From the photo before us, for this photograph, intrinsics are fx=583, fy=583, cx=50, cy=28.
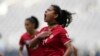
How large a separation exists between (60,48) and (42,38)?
370mm

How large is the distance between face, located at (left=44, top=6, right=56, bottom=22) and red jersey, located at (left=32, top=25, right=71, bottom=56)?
16cm

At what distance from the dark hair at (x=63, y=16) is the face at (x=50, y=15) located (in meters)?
0.09

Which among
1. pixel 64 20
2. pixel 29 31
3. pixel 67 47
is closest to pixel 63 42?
pixel 67 47

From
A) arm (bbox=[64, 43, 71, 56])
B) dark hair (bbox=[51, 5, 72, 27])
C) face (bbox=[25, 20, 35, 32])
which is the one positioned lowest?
arm (bbox=[64, 43, 71, 56])

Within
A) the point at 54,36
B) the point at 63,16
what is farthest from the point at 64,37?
the point at 63,16

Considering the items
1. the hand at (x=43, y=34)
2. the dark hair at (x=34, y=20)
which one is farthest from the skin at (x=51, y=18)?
the dark hair at (x=34, y=20)

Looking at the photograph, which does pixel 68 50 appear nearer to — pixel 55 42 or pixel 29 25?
pixel 55 42

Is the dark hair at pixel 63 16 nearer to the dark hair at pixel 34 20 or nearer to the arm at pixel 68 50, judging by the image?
the arm at pixel 68 50

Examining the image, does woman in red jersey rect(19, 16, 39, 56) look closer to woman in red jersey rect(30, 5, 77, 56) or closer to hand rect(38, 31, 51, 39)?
woman in red jersey rect(30, 5, 77, 56)

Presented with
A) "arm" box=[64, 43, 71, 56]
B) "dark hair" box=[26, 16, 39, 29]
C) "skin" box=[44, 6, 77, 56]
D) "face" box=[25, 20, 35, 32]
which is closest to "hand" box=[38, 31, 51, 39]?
"skin" box=[44, 6, 77, 56]

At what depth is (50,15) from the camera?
9.12 metres

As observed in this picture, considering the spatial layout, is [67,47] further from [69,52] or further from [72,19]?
[72,19]

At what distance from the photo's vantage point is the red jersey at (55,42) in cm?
895

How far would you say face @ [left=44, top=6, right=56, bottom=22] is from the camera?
902cm
